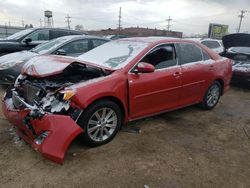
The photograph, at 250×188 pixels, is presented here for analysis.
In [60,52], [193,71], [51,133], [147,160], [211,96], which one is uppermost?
[60,52]

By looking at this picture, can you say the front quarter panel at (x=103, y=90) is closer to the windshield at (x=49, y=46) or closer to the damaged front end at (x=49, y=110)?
the damaged front end at (x=49, y=110)

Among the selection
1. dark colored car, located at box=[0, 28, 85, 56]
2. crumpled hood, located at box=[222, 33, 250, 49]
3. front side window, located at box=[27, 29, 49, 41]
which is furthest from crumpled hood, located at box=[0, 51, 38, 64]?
crumpled hood, located at box=[222, 33, 250, 49]

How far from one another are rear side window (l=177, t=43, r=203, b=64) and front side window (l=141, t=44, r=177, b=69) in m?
0.19

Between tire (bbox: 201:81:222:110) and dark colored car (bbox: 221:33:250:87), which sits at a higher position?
dark colored car (bbox: 221:33:250:87)

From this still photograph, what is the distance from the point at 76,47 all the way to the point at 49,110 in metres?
4.27

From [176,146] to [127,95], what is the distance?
1.09m

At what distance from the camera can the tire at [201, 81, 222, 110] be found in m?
5.84

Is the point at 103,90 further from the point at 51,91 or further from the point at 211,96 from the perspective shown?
the point at 211,96

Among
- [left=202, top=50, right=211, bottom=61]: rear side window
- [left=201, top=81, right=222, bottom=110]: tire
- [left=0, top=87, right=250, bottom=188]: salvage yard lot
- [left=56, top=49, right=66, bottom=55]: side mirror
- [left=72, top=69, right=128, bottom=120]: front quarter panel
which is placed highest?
[left=202, top=50, right=211, bottom=61]: rear side window

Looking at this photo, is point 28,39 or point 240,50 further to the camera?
point 240,50

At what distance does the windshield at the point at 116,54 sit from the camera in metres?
4.32

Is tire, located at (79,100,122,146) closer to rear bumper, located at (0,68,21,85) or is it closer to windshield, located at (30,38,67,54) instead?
rear bumper, located at (0,68,21,85)

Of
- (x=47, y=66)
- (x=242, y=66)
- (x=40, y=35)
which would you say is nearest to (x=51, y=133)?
(x=47, y=66)

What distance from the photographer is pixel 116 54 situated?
183 inches
